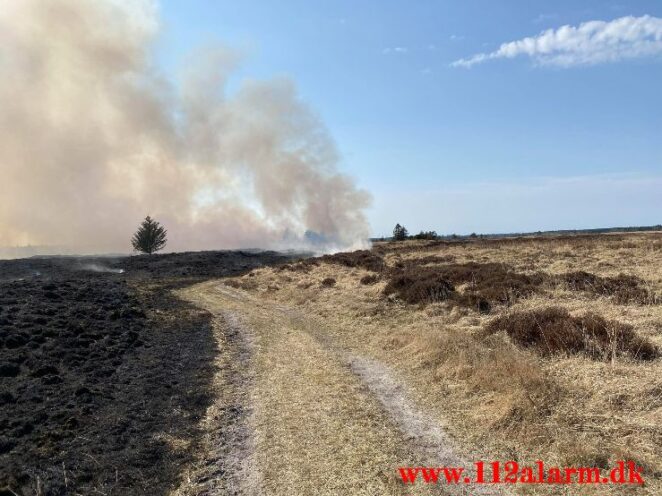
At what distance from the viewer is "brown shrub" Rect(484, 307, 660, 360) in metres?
11.1

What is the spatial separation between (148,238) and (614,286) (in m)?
76.1

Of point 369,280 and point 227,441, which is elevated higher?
Answer: point 369,280

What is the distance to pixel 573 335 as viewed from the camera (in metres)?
12.2

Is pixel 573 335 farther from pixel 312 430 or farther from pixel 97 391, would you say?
pixel 97 391

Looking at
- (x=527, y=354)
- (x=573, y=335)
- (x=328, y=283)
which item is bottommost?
(x=527, y=354)

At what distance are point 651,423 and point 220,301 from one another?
2657 cm

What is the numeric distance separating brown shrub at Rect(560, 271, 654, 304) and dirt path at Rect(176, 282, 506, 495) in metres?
10.4

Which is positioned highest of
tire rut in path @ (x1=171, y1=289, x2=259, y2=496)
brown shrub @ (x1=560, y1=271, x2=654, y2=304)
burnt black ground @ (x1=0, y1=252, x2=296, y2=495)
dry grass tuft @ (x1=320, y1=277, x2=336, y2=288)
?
dry grass tuft @ (x1=320, y1=277, x2=336, y2=288)

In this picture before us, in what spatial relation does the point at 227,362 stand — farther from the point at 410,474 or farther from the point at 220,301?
the point at 220,301

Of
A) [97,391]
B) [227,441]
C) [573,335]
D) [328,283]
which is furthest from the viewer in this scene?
[328,283]

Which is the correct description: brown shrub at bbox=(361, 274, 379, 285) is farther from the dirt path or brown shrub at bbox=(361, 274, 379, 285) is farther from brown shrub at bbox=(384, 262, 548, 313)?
the dirt path

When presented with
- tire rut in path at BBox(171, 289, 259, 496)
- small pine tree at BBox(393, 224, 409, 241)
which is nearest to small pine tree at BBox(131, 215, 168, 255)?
small pine tree at BBox(393, 224, 409, 241)

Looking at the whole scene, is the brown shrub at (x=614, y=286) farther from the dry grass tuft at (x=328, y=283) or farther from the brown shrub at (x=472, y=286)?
the dry grass tuft at (x=328, y=283)

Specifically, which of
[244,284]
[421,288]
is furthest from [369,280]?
[244,284]
